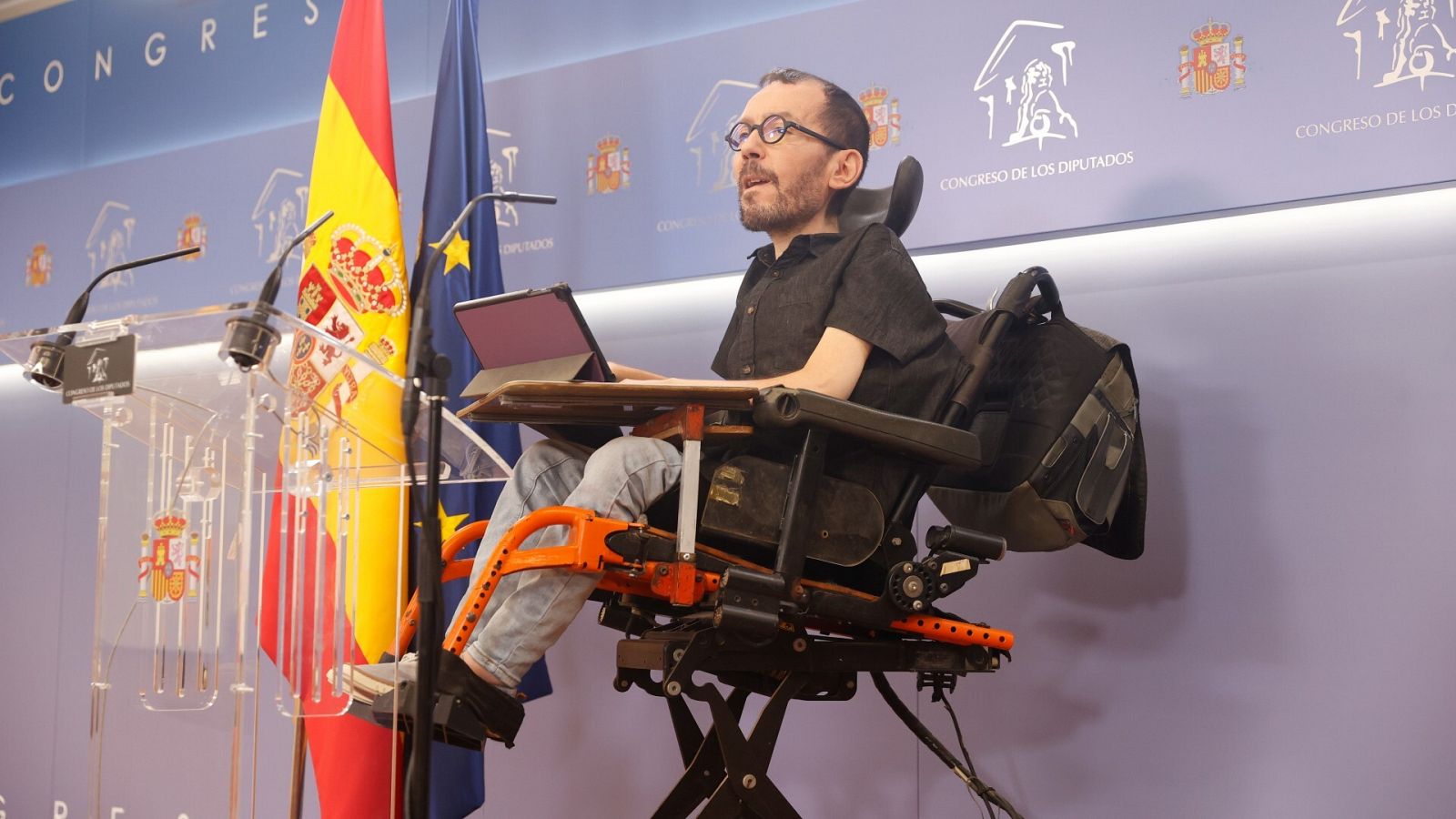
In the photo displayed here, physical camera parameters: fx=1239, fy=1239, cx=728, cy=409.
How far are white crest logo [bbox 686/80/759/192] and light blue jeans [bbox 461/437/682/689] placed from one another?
1.48 m

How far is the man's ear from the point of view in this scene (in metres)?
2.57

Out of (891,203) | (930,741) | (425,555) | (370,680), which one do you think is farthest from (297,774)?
(891,203)

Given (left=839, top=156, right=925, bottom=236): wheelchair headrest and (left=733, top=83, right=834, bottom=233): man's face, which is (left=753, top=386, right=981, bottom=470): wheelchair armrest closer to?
(left=839, top=156, right=925, bottom=236): wheelchair headrest

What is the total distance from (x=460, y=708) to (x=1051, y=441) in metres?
1.14

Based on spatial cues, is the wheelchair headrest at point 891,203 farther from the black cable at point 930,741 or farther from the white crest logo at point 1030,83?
the black cable at point 930,741

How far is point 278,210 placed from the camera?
13.1ft

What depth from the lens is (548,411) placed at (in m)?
1.99

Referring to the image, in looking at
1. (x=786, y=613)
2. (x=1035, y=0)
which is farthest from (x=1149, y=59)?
(x=786, y=613)

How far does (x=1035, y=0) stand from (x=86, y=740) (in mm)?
3627

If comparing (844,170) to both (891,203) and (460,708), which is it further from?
(460,708)

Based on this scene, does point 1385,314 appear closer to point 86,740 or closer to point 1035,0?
point 1035,0

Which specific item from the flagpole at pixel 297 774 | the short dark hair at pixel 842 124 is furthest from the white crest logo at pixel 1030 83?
the flagpole at pixel 297 774

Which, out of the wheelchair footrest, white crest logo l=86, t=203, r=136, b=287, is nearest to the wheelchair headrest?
the wheelchair footrest

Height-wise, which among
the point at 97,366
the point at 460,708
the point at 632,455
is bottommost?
the point at 460,708
